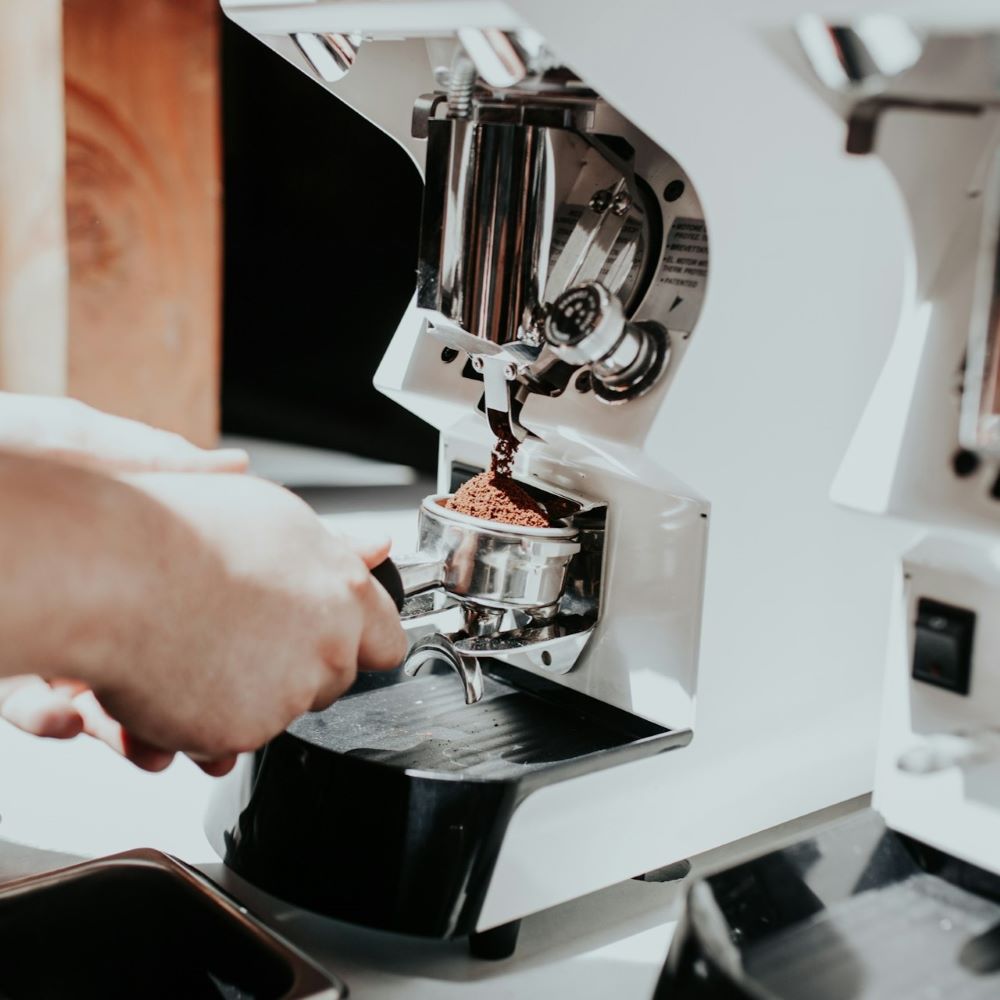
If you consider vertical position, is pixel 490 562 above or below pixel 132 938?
above

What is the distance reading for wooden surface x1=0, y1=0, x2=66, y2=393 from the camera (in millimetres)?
1771

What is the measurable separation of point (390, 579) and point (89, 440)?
0.61 ft

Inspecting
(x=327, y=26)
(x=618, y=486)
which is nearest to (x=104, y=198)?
(x=327, y=26)

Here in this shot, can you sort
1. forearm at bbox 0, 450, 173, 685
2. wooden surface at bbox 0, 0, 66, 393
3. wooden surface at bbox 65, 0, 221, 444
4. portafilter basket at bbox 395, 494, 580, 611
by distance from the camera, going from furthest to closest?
wooden surface at bbox 65, 0, 221, 444, wooden surface at bbox 0, 0, 66, 393, portafilter basket at bbox 395, 494, 580, 611, forearm at bbox 0, 450, 173, 685

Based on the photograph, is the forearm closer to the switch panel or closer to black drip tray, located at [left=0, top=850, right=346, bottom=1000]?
black drip tray, located at [left=0, top=850, right=346, bottom=1000]

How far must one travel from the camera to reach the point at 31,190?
180cm

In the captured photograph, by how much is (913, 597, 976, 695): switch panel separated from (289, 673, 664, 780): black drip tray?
0.19 meters

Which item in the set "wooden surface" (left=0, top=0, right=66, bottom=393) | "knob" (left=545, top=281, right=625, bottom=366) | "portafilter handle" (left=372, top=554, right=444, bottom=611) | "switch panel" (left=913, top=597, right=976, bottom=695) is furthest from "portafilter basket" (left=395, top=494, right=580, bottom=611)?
"wooden surface" (left=0, top=0, right=66, bottom=393)

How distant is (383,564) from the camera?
0.62m

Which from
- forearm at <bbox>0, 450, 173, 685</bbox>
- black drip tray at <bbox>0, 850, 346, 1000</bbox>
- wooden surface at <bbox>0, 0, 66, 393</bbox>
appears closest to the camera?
forearm at <bbox>0, 450, 173, 685</bbox>

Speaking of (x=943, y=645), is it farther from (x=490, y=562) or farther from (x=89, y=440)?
(x=89, y=440)

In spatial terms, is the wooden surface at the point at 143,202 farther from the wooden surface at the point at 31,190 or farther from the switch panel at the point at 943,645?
the switch panel at the point at 943,645

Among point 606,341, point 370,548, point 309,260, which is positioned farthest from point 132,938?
point 309,260

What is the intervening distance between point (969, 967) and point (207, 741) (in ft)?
1.04
